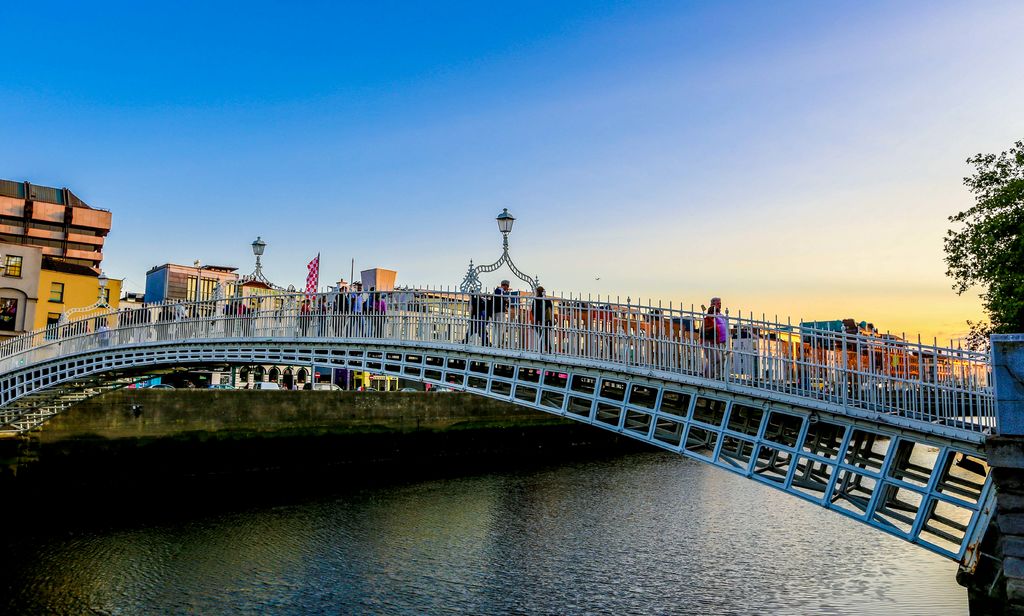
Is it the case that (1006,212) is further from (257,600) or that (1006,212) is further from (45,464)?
(45,464)

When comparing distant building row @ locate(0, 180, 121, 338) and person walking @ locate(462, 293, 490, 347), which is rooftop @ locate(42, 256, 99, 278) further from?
person walking @ locate(462, 293, 490, 347)

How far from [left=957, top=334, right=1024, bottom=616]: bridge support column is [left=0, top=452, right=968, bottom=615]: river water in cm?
543

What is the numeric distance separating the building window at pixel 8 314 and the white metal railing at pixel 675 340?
28.7 metres

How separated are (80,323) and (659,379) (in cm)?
1907

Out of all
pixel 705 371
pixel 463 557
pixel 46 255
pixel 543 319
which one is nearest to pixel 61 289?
pixel 46 255

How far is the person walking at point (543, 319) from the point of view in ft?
40.8

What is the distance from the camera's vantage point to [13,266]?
40.7 m

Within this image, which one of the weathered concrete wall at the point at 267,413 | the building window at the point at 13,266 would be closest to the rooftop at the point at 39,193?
the building window at the point at 13,266

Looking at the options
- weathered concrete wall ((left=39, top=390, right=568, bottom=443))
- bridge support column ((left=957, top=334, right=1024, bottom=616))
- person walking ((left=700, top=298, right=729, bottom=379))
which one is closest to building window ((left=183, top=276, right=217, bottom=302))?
weathered concrete wall ((left=39, top=390, right=568, bottom=443))

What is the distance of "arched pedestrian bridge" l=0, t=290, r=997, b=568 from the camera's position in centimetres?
898

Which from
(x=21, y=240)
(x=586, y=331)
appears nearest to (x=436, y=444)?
(x=586, y=331)

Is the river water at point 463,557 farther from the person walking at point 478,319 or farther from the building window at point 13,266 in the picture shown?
the building window at point 13,266

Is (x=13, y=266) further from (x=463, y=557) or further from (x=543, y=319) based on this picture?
(x=543, y=319)

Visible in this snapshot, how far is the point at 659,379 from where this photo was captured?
11172 millimetres
